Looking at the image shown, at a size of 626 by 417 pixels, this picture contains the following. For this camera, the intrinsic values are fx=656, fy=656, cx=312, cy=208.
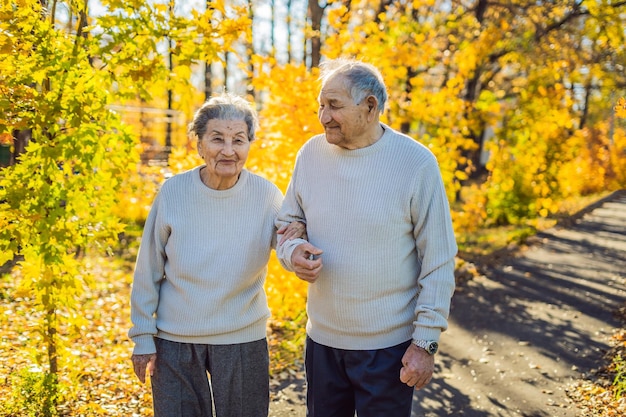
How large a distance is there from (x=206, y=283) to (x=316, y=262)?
50 cm

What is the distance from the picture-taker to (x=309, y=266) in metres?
2.34

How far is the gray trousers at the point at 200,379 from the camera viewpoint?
101 inches

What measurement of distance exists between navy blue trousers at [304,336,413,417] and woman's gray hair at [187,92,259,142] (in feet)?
3.07

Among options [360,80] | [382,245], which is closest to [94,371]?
[382,245]

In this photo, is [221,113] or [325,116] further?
[221,113]

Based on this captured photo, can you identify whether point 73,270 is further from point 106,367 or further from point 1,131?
point 106,367

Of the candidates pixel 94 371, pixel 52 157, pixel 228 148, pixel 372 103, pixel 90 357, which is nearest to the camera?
pixel 372 103

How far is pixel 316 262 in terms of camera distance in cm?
234

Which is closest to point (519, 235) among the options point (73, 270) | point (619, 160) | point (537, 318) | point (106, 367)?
point (537, 318)

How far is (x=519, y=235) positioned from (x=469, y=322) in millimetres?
4488

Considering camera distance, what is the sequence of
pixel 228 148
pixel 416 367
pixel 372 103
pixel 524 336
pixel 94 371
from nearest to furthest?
pixel 416 367
pixel 372 103
pixel 228 148
pixel 94 371
pixel 524 336

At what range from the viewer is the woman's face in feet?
8.43

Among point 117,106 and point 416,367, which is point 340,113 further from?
point 117,106

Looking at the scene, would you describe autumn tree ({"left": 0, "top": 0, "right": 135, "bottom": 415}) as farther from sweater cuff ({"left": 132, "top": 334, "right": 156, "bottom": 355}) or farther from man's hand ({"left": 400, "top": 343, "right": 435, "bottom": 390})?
man's hand ({"left": 400, "top": 343, "right": 435, "bottom": 390})
